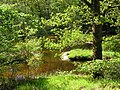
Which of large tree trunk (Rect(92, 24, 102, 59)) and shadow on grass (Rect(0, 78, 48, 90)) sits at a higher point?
large tree trunk (Rect(92, 24, 102, 59))

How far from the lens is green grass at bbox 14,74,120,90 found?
14078 mm

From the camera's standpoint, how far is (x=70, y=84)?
14898 mm

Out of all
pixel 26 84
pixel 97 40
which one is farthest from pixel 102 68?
pixel 26 84

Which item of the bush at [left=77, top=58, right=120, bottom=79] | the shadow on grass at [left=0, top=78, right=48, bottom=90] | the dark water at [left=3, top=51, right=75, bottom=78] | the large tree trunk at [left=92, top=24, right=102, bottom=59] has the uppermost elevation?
the large tree trunk at [left=92, top=24, right=102, bottom=59]

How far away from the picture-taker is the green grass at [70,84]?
1408 cm

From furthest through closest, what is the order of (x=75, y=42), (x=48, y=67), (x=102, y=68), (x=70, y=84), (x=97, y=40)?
1. (x=48, y=67)
2. (x=97, y=40)
3. (x=75, y=42)
4. (x=70, y=84)
5. (x=102, y=68)

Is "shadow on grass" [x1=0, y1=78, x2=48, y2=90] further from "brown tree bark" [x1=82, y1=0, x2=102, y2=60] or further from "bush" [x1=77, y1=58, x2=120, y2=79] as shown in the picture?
"brown tree bark" [x1=82, y1=0, x2=102, y2=60]

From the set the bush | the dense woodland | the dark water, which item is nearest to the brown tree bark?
the dense woodland

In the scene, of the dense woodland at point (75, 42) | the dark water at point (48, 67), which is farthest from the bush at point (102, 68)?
the dark water at point (48, 67)

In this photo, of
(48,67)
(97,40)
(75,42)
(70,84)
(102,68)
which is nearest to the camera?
(102,68)

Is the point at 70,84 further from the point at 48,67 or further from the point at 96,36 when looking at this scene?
the point at 48,67

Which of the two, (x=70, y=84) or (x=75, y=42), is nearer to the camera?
(x=70, y=84)

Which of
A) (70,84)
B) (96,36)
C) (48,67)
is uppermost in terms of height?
(96,36)

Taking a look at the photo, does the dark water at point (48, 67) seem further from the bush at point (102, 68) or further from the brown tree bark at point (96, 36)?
the bush at point (102, 68)
